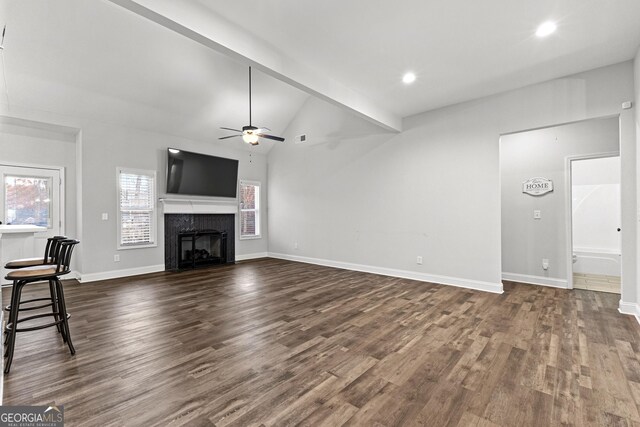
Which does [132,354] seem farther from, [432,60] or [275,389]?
[432,60]

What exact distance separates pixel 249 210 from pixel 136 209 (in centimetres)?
270


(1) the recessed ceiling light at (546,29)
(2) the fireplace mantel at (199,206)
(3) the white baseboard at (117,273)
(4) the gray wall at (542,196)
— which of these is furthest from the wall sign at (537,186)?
(3) the white baseboard at (117,273)

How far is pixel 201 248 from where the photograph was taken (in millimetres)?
6895

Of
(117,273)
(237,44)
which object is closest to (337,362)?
(237,44)

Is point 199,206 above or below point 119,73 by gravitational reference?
below

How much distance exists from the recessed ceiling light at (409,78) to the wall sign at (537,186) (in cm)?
284

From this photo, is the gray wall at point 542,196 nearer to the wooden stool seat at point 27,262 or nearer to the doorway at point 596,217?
the doorway at point 596,217

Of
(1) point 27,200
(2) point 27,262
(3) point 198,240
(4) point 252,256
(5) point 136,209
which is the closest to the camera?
(2) point 27,262

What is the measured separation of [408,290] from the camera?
458cm

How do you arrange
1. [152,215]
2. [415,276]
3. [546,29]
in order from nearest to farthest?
[546,29] < [415,276] < [152,215]

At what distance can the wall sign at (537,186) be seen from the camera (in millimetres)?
4836

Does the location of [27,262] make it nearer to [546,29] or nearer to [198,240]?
[198,240]

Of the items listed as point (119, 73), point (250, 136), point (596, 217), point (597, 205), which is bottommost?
point (596, 217)

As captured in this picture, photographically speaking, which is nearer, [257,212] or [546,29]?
[546,29]
